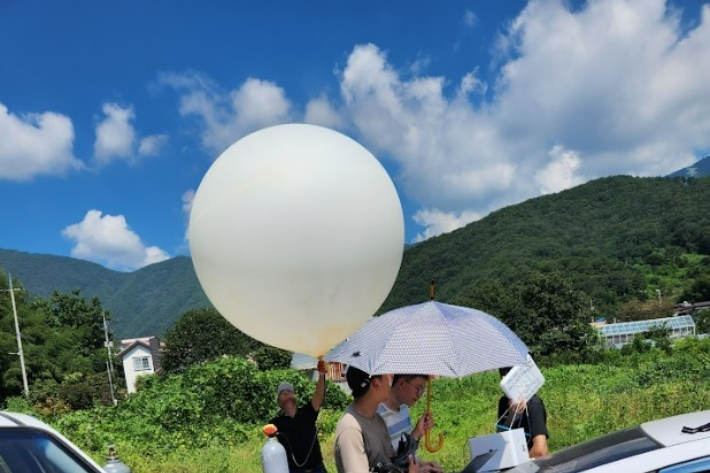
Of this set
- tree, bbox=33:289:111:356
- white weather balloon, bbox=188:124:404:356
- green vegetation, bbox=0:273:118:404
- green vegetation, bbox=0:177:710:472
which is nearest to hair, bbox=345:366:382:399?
white weather balloon, bbox=188:124:404:356

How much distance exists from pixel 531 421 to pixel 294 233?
84.9 inches

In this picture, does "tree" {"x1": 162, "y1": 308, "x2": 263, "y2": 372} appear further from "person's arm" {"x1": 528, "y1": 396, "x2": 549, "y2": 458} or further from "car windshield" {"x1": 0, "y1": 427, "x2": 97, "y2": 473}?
"car windshield" {"x1": 0, "y1": 427, "x2": 97, "y2": 473}

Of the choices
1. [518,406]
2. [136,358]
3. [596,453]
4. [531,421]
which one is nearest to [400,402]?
[518,406]

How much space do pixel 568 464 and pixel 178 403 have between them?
38.4ft

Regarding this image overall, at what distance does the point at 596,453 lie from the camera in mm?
2758

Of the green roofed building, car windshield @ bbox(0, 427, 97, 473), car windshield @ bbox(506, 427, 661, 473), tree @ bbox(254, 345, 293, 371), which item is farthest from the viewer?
the green roofed building

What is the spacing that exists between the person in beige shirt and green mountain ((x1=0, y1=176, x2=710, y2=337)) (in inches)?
2596

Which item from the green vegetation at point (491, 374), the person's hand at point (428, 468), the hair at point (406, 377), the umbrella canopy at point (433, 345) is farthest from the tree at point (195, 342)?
the person's hand at point (428, 468)

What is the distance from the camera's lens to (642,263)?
3745 inches

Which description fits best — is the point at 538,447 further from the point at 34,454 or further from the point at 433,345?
the point at 34,454

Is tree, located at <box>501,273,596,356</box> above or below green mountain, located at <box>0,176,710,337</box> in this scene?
below

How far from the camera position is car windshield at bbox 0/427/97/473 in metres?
2.71

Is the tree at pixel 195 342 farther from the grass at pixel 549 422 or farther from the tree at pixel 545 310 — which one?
the grass at pixel 549 422

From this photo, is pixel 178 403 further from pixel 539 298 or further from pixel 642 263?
pixel 642 263
